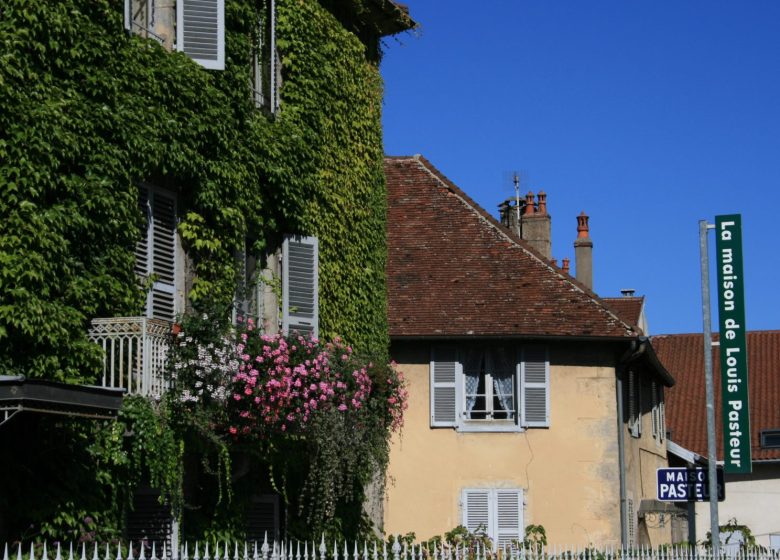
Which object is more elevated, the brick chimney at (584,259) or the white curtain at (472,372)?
the brick chimney at (584,259)

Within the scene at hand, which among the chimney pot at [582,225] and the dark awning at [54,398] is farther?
the chimney pot at [582,225]

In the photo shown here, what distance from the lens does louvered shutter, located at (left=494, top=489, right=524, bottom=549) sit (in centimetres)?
2555

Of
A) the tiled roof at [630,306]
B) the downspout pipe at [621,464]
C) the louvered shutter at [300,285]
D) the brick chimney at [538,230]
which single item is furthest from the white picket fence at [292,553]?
the brick chimney at [538,230]

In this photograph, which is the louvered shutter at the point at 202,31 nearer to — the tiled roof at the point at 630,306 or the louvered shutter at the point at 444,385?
the louvered shutter at the point at 444,385

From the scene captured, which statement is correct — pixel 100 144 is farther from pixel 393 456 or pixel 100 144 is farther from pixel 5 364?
pixel 393 456

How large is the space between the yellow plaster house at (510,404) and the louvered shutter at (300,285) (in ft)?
26.6

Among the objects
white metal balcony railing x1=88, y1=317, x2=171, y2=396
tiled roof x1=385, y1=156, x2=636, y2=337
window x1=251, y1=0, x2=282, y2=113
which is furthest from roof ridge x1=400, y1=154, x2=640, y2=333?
white metal balcony railing x1=88, y1=317, x2=171, y2=396

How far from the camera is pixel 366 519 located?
64.3 ft

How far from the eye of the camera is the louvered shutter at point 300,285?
57.0ft

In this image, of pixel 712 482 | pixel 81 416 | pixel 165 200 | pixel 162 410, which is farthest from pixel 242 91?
pixel 712 482

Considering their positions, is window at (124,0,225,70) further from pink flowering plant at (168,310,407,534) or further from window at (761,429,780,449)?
window at (761,429,780,449)

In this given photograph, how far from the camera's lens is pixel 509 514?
25.7 meters

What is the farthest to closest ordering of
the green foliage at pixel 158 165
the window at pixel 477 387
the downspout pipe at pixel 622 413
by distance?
1. the window at pixel 477 387
2. the downspout pipe at pixel 622 413
3. the green foliage at pixel 158 165

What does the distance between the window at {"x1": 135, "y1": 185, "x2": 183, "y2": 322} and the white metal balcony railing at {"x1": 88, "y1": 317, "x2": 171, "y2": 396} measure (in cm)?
65
